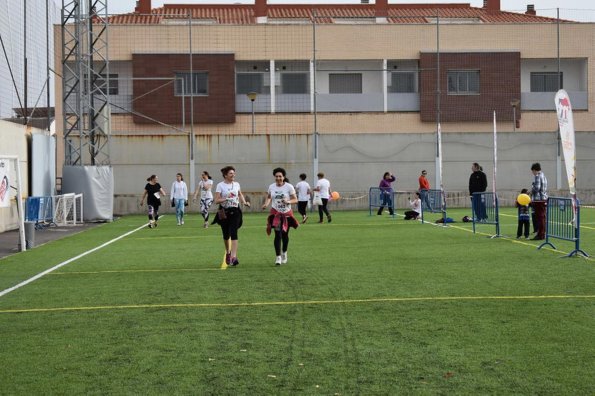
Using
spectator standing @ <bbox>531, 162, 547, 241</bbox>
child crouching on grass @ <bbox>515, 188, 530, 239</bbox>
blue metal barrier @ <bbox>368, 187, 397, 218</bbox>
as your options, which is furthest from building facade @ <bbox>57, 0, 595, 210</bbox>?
spectator standing @ <bbox>531, 162, 547, 241</bbox>

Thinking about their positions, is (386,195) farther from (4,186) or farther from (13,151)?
(4,186)

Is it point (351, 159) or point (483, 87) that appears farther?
point (483, 87)

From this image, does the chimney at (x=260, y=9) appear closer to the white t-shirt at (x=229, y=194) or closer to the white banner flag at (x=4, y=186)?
the white banner flag at (x=4, y=186)

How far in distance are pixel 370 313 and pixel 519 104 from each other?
42.7 metres

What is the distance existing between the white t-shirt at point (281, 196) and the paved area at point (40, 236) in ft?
21.4

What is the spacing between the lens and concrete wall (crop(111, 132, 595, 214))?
42969 mm

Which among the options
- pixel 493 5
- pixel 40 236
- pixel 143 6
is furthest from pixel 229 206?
pixel 493 5

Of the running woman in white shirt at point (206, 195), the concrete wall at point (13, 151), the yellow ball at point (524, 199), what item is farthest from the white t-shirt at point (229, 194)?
the running woman in white shirt at point (206, 195)

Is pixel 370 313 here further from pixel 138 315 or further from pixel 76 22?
pixel 76 22

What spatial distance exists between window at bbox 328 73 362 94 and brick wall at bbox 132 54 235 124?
545 centimetres

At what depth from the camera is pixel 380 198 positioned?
39938 millimetres

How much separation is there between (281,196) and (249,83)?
34.5 m

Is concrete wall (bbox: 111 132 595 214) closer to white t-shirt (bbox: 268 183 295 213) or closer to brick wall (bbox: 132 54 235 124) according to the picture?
brick wall (bbox: 132 54 235 124)

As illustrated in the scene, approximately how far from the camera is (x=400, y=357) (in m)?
8.70
